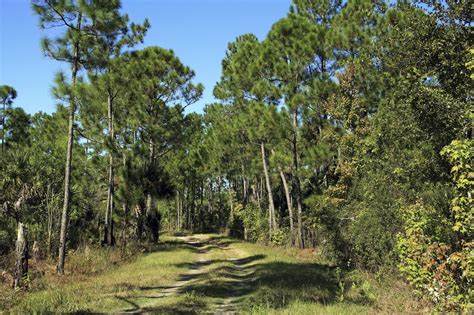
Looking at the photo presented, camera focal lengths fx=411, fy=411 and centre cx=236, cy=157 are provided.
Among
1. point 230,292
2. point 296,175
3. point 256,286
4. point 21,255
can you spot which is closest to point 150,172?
point 296,175

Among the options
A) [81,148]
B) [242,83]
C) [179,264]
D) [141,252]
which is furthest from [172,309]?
[81,148]

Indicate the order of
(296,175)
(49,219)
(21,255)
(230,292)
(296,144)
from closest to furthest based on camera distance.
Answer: (230,292), (21,255), (49,219), (296,175), (296,144)

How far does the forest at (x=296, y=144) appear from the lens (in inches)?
327

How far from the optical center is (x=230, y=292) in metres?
11.4

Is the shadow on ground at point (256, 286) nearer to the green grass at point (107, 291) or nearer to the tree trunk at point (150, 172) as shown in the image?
the green grass at point (107, 291)

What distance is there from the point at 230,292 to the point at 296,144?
49.9 feet

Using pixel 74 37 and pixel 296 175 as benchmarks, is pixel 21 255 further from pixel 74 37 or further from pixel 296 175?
pixel 296 175

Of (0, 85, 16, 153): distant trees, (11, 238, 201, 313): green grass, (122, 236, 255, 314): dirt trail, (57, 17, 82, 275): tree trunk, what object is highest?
(0, 85, 16, 153): distant trees

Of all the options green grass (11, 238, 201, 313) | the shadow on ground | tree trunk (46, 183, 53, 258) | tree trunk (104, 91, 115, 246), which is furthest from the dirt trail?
tree trunk (46, 183, 53, 258)

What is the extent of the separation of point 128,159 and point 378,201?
17233mm

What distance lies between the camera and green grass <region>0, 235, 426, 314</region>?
8938mm

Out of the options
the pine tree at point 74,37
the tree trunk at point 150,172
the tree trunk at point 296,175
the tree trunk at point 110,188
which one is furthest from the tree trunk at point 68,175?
the tree trunk at point 296,175

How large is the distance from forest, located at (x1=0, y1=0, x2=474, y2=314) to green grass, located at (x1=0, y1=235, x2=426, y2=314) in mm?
223

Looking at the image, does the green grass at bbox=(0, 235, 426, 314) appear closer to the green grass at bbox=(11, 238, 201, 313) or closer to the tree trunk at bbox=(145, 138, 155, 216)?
the green grass at bbox=(11, 238, 201, 313)
